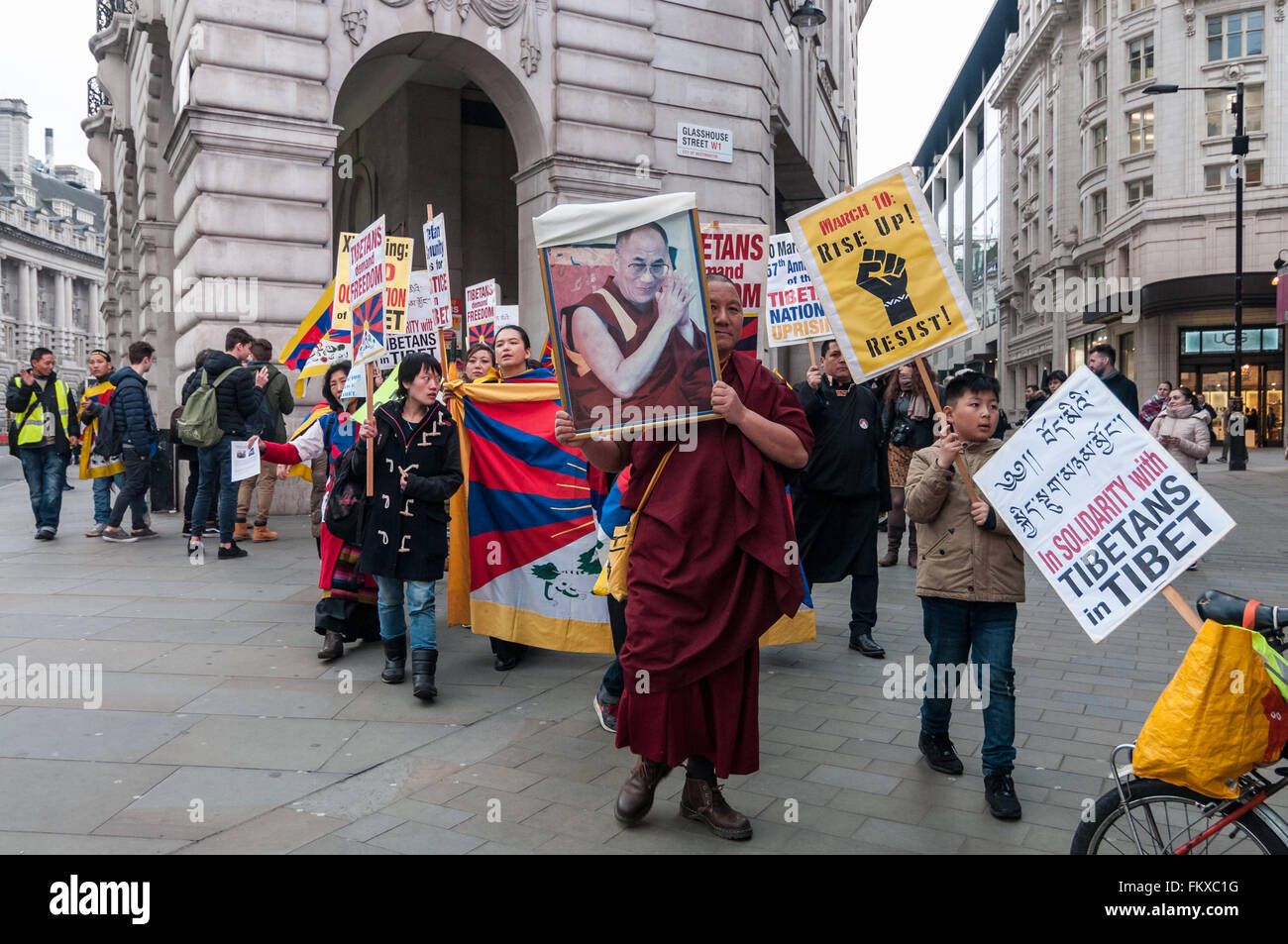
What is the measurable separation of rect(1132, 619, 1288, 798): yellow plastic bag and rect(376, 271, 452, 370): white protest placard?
564 cm

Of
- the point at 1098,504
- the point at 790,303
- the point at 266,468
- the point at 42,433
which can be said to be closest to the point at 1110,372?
the point at 790,303

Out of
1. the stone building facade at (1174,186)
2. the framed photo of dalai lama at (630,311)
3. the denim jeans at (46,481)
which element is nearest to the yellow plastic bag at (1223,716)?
the framed photo of dalai lama at (630,311)

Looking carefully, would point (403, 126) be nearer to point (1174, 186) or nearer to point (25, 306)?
point (1174, 186)

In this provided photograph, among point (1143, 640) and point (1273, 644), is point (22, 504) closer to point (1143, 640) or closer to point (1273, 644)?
point (1143, 640)

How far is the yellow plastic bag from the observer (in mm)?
2686

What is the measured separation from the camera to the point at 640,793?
3924 mm

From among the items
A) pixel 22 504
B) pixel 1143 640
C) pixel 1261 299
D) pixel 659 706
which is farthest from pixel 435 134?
pixel 1261 299

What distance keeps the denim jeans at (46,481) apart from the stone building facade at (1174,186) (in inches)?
1508

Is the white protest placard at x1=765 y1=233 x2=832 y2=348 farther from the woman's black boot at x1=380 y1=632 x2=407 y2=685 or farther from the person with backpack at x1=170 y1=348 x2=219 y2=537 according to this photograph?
the person with backpack at x1=170 y1=348 x2=219 y2=537

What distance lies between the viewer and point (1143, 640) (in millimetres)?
7203

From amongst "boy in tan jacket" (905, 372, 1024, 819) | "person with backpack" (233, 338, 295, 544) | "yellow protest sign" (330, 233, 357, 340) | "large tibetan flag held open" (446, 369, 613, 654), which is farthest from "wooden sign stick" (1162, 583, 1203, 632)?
"person with backpack" (233, 338, 295, 544)

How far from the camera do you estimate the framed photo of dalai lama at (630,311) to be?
3738 mm

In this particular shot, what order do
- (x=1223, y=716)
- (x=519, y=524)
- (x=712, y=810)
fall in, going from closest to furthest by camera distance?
(x=1223, y=716) < (x=712, y=810) < (x=519, y=524)

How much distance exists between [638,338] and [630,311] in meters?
0.10
